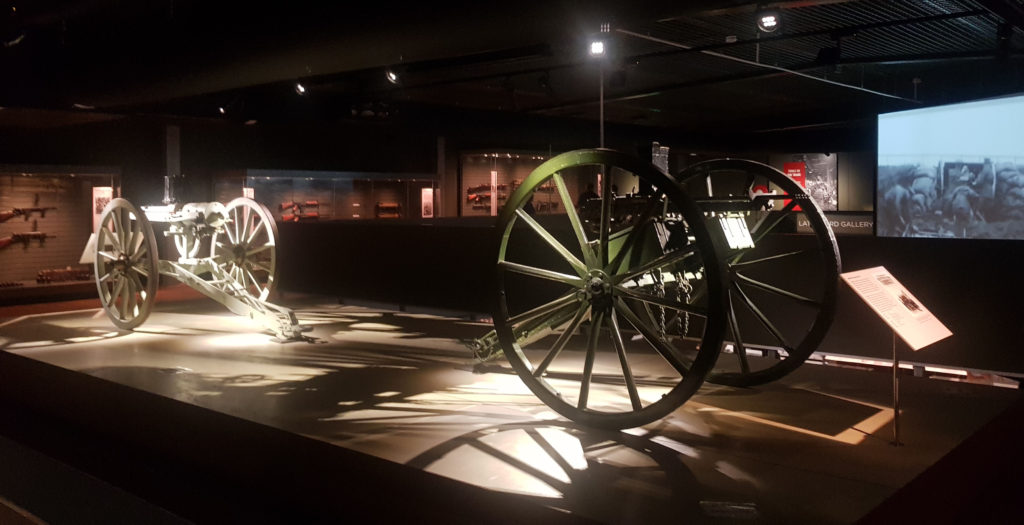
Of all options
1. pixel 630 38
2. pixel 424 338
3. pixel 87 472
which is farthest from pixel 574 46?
pixel 87 472

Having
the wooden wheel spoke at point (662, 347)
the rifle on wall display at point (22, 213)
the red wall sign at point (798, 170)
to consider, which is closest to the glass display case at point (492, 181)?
the red wall sign at point (798, 170)

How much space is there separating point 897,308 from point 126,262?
629 cm

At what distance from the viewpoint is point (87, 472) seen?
5188 millimetres

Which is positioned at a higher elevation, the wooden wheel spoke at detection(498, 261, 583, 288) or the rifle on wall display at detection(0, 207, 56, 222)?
the rifle on wall display at detection(0, 207, 56, 222)

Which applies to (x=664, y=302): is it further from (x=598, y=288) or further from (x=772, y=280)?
(x=772, y=280)

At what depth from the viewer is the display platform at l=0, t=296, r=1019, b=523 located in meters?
3.35

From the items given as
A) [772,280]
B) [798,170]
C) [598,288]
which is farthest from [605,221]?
[798,170]

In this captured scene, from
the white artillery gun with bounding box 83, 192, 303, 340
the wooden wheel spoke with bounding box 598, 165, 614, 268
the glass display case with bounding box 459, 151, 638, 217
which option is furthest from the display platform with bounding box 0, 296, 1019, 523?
the glass display case with bounding box 459, 151, 638, 217

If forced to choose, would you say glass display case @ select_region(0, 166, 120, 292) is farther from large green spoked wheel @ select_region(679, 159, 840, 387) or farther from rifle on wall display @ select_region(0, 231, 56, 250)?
large green spoked wheel @ select_region(679, 159, 840, 387)

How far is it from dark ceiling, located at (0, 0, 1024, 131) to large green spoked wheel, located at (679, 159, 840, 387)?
3.88 ft

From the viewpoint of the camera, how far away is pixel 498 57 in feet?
33.4

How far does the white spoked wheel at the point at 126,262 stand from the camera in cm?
700

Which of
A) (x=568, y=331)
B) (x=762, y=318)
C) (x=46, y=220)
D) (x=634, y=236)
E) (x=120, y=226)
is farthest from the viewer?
(x=46, y=220)

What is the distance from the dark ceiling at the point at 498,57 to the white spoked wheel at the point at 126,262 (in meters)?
1.71
